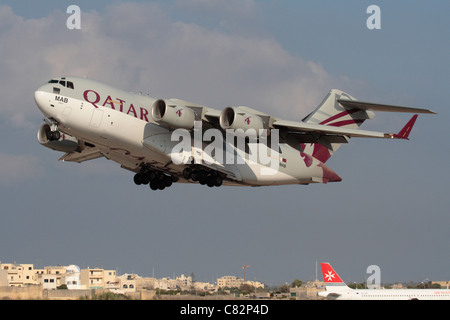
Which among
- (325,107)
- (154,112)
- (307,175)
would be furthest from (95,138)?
(325,107)

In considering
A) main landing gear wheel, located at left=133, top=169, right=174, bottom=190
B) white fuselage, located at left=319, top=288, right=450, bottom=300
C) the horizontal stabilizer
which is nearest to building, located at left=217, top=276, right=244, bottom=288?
main landing gear wheel, located at left=133, top=169, right=174, bottom=190

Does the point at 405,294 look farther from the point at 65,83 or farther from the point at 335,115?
the point at 65,83

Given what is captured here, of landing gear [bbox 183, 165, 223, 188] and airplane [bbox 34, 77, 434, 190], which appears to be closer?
airplane [bbox 34, 77, 434, 190]

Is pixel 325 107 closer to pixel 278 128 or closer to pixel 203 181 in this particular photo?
pixel 278 128

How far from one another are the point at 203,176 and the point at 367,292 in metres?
10.0

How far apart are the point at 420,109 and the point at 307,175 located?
14.1ft

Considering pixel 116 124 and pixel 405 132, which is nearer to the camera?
pixel 116 124

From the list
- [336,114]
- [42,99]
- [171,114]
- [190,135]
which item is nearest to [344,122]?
[336,114]

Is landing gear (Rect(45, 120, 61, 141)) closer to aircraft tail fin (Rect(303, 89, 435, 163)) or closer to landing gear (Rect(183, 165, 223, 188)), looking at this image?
landing gear (Rect(183, 165, 223, 188))

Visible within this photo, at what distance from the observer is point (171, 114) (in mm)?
17766

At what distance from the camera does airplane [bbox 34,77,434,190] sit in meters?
17.2

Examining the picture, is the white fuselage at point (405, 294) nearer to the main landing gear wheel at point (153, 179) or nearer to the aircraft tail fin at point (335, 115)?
the aircraft tail fin at point (335, 115)

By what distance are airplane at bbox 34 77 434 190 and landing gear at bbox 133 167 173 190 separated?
0.03m

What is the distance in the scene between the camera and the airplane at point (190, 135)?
17219 millimetres
